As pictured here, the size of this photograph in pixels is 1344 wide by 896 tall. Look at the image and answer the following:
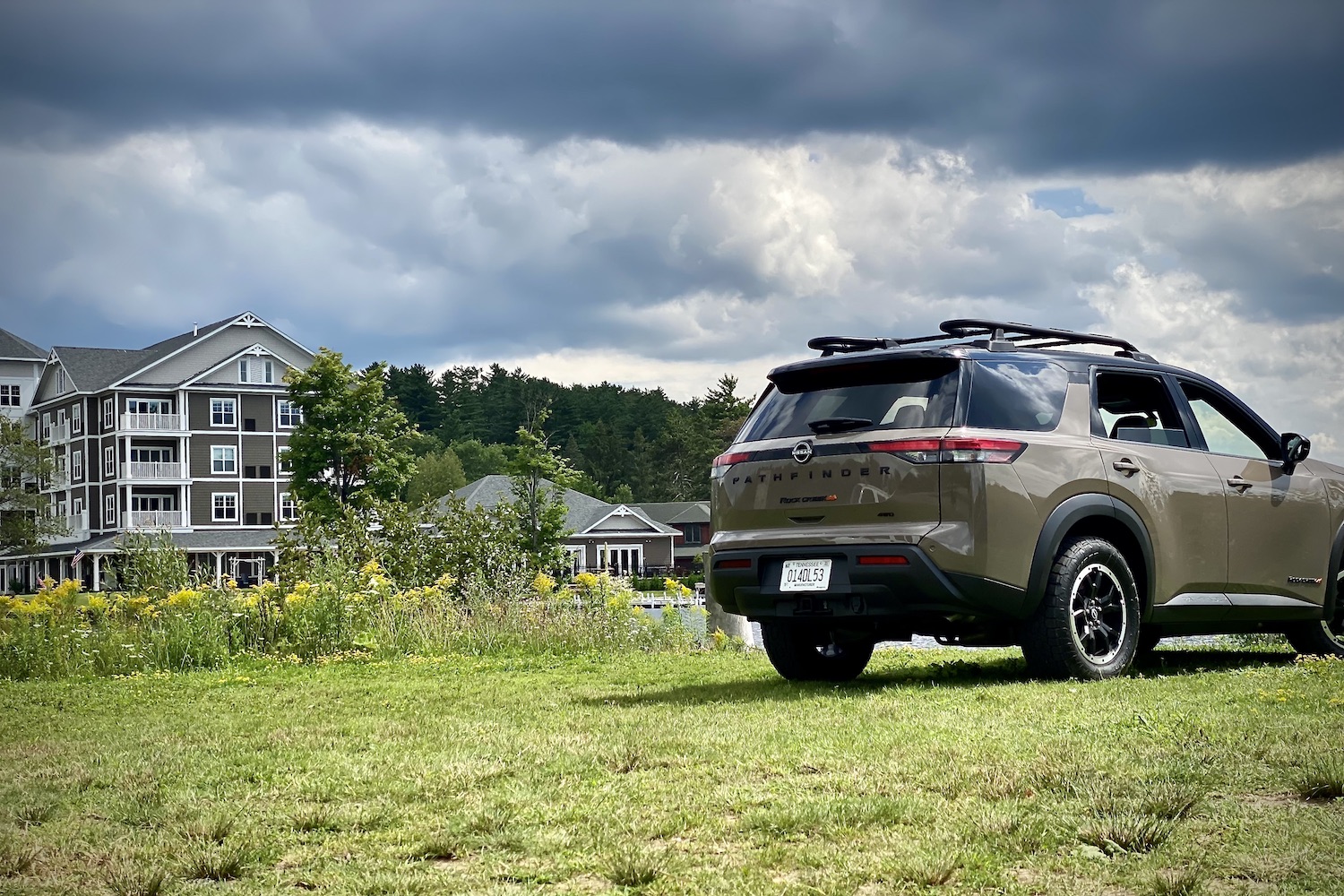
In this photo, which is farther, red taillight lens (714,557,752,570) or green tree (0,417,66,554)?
green tree (0,417,66,554)

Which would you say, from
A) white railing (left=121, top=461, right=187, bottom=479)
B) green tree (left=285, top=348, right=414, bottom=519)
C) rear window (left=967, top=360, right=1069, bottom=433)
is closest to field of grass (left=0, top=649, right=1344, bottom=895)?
rear window (left=967, top=360, right=1069, bottom=433)

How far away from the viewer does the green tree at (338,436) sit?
58.4m

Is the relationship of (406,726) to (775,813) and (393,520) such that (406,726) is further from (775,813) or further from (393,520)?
(393,520)

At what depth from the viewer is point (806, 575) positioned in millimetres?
8273

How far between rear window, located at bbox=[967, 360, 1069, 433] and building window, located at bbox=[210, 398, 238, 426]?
2802 inches

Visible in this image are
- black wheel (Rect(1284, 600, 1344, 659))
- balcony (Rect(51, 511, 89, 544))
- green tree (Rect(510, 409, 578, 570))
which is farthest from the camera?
balcony (Rect(51, 511, 89, 544))

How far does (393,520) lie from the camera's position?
19938 mm

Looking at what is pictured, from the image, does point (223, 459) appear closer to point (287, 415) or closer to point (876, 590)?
point (287, 415)

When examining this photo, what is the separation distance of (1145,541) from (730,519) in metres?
2.65

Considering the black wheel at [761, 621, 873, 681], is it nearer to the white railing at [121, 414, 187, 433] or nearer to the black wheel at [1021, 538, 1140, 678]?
the black wheel at [1021, 538, 1140, 678]

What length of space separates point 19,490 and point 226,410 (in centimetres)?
1261

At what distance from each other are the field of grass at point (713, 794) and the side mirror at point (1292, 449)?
2163 millimetres

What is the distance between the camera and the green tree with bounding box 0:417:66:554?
2534 inches

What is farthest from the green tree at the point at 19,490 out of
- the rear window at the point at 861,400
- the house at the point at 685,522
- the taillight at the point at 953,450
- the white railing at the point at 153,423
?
the taillight at the point at 953,450
